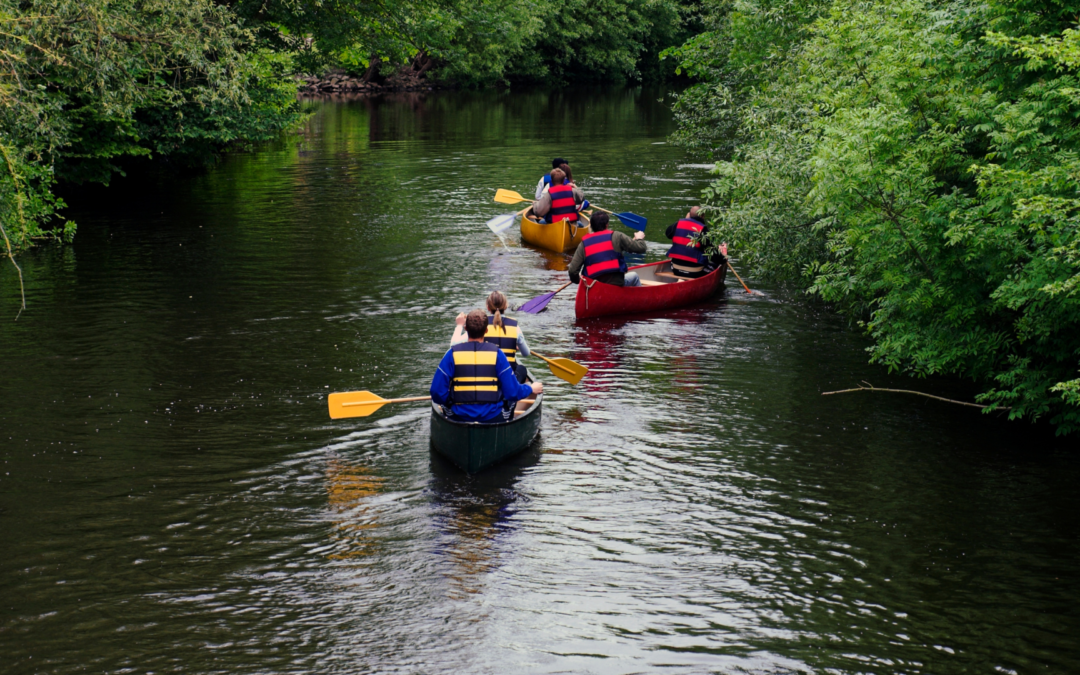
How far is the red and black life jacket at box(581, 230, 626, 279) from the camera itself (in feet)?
49.4

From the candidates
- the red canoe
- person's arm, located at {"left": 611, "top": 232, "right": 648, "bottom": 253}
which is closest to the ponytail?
the red canoe

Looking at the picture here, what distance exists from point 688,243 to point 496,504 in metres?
8.43

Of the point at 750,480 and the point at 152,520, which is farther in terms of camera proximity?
the point at 750,480

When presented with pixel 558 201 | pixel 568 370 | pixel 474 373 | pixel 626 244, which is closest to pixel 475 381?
pixel 474 373

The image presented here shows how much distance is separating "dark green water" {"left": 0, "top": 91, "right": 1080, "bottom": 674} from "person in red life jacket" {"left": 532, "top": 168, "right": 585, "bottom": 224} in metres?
4.00

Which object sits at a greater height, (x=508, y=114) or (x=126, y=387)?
(x=508, y=114)

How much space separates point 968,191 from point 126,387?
32.1 ft

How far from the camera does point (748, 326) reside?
1486 cm

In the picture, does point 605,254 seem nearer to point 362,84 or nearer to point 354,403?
point 354,403

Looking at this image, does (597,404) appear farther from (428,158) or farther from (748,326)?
(428,158)

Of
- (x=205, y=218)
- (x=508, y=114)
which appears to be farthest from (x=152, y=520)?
(x=508, y=114)

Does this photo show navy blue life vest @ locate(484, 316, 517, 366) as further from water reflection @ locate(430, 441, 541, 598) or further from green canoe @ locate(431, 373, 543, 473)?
water reflection @ locate(430, 441, 541, 598)

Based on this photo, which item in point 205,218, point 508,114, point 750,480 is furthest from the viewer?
point 508,114

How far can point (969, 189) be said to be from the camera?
10.8 m
